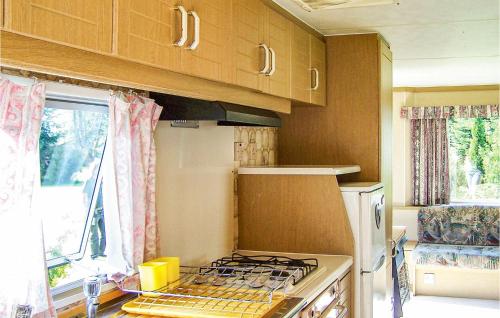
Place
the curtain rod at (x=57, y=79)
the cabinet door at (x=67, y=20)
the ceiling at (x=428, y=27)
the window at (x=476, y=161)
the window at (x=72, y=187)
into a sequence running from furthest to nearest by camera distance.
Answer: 1. the window at (x=476, y=161)
2. the ceiling at (x=428, y=27)
3. the window at (x=72, y=187)
4. the curtain rod at (x=57, y=79)
5. the cabinet door at (x=67, y=20)

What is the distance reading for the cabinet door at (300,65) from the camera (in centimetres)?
317

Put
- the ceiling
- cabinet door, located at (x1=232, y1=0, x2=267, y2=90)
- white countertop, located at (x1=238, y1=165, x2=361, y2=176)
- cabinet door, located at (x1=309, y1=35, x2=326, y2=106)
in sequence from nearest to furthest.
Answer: cabinet door, located at (x1=232, y1=0, x2=267, y2=90) < the ceiling < white countertop, located at (x1=238, y1=165, x2=361, y2=176) < cabinet door, located at (x1=309, y1=35, x2=326, y2=106)

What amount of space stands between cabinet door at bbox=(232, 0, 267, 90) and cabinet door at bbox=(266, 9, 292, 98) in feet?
0.35

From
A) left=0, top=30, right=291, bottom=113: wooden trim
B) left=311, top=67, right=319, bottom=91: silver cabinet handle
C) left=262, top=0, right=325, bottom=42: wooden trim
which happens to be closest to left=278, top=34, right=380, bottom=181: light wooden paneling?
left=262, top=0, right=325, bottom=42: wooden trim

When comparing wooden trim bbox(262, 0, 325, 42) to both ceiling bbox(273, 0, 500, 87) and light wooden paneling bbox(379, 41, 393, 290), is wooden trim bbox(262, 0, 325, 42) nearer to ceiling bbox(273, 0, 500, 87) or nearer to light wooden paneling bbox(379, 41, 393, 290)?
ceiling bbox(273, 0, 500, 87)

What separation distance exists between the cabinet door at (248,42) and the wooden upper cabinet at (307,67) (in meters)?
0.48

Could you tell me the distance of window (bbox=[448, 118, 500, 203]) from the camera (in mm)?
7168

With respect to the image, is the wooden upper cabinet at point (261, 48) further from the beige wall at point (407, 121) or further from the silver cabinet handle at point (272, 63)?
the beige wall at point (407, 121)

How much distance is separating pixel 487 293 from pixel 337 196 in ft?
12.2

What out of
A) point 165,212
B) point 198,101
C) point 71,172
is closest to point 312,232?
point 165,212

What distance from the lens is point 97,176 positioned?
2396 millimetres

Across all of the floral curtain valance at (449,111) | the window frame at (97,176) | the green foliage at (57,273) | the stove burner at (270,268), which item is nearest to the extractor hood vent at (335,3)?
the window frame at (97,176)

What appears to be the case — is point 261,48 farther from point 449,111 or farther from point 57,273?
point 449,111

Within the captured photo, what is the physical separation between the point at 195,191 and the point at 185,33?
1168 mm
